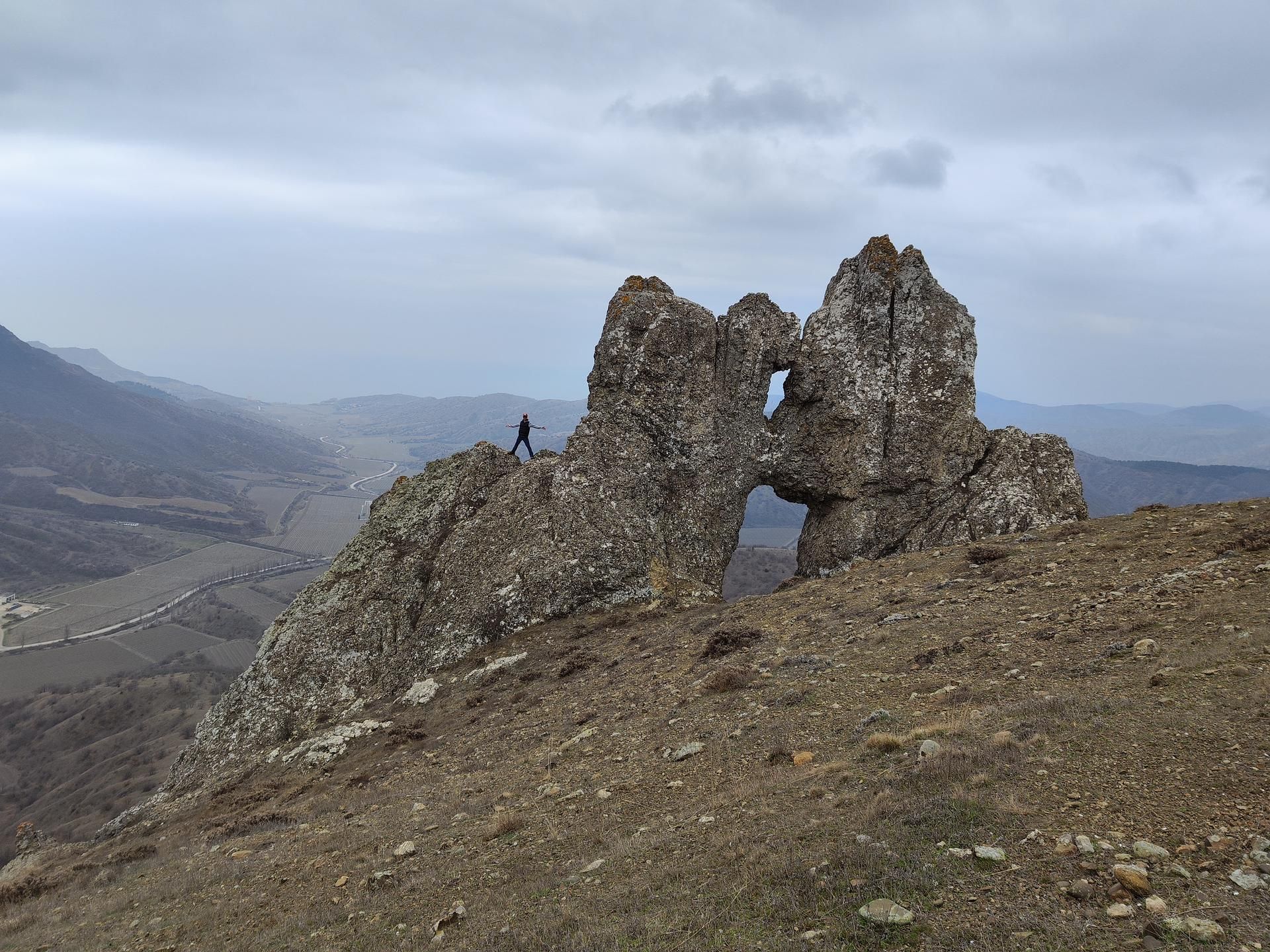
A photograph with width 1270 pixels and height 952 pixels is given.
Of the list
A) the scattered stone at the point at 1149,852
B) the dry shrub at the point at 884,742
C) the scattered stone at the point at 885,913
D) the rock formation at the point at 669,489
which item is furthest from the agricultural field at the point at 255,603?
the scattered stone at the point at 1149,852

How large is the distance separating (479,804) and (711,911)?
7.40 meters

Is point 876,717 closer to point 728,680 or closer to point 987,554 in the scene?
point 728,680

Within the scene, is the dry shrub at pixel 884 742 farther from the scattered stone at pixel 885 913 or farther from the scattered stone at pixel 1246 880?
the scattered stone at pixel 1246 880

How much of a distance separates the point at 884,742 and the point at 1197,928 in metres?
5.33

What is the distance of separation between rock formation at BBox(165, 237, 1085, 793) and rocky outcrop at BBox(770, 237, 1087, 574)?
0.30 feet

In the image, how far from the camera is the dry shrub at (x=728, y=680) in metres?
16.3

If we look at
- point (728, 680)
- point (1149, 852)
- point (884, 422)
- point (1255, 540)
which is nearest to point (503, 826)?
point (728, 680)

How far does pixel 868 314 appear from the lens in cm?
3338

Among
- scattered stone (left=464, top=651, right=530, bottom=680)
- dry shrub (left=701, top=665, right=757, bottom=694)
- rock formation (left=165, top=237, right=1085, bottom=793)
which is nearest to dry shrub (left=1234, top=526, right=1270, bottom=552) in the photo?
dry shrub (left=701, top=665, right=757, bottom=694)

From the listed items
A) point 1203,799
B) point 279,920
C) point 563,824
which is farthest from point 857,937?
→ point 279,920

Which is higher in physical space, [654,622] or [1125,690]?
[1125,690]

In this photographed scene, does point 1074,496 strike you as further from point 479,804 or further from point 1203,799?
point 479,804

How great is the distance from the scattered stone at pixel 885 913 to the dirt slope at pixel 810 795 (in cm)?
11

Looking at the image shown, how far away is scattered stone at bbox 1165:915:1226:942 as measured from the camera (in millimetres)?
5621
